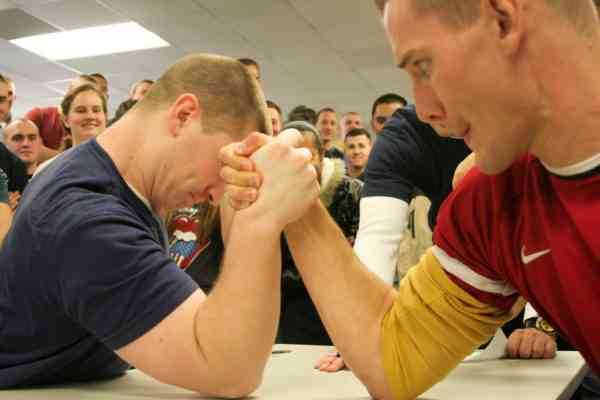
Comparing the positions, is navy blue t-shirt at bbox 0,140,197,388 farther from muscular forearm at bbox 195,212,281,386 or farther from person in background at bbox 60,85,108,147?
person in background at bbox 60,85,108,147

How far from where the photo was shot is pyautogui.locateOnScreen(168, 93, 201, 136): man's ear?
1.14 m

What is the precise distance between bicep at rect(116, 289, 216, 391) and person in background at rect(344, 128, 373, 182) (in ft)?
10.2

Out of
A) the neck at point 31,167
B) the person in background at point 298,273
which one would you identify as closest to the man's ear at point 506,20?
the person in background at point 298,273

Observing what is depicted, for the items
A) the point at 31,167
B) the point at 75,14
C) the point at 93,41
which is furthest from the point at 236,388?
the point at 93,41

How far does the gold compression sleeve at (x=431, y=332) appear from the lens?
863 millimetres

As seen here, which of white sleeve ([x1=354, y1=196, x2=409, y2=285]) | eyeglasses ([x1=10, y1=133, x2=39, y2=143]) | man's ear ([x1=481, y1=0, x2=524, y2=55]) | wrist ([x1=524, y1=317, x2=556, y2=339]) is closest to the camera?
man's ear ([x1=481, y1=0, x2=524, y2=55])

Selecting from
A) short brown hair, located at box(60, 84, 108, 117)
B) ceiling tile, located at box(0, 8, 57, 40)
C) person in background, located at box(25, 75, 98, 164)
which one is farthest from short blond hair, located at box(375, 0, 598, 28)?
ceiling tile, located at box(0, 8, 57, 40)

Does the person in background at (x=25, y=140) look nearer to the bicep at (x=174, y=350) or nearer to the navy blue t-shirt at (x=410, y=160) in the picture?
the navy blue t-shirt at (x=410, y=160)

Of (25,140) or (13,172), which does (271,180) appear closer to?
(13,172)

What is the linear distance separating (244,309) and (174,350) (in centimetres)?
12

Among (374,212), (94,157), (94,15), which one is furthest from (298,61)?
(94,157)

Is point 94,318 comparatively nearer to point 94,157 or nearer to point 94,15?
point 94,157

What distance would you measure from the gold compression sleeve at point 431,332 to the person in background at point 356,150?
9.97 feet

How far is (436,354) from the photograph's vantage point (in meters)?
0.87
